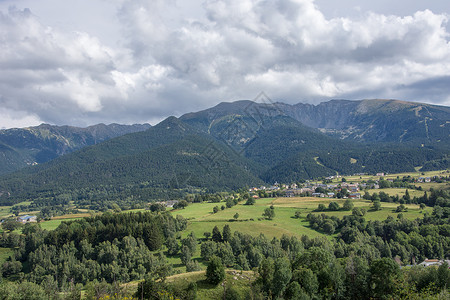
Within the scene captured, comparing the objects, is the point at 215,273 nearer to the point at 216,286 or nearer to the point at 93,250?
the point at 216,286

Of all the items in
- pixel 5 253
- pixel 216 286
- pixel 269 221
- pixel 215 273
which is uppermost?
pixel 215 273

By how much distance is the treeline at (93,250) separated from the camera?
62219mm

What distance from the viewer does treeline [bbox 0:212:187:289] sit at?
6222 centimetres

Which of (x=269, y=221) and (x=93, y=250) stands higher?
(x=93, y=250)

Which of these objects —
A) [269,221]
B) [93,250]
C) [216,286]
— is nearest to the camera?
[216,286]

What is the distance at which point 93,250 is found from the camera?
70.0m

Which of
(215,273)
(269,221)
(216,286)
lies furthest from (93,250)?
(269,221)

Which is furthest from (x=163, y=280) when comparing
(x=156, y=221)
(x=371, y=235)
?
(x=371, y=235)

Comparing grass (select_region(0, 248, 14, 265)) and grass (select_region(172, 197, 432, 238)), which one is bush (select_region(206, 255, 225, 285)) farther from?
grass (select_region(0, 248, 14, 265))

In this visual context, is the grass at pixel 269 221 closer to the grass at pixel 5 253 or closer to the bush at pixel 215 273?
the bush at pixel 215 273

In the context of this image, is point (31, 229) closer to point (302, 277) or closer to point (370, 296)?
→ point (302, 277)

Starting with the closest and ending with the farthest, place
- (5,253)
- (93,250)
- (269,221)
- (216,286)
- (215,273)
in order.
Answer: (216,286), (215,273), (93,250), (5,253), (269,221)

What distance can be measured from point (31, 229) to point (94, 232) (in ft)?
79.3

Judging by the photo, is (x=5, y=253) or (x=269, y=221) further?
(x=269, y=221)
